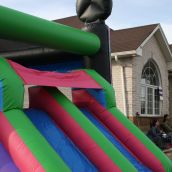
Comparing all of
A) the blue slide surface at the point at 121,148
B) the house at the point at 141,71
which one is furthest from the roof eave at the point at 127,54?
Result: the blue slide surface at the point at 121,148

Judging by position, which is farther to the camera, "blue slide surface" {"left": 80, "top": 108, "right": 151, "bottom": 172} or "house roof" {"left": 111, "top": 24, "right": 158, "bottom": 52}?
"house roof" {"left": 111, "top": 24, "right": 158, "bottom": 52}

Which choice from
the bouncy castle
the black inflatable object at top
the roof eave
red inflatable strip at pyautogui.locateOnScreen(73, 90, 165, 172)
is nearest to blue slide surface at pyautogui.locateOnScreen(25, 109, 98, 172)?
the bouncy castle

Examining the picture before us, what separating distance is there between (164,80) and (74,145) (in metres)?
11.7

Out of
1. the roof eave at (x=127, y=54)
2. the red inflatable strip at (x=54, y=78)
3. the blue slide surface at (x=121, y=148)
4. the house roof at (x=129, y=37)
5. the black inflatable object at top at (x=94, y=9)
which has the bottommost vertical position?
the blue slide surface at (x=121, y=148)

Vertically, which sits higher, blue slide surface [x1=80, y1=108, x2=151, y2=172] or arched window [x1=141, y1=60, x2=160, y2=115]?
arched window [x1=141, y1=60, x2=160, y2=115]

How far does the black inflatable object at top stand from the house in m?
6.89

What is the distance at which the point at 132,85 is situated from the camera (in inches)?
537

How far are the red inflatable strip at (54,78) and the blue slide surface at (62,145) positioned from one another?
1.44ft

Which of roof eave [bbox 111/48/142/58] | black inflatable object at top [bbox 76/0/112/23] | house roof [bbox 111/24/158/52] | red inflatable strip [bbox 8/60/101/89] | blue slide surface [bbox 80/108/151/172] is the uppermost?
house roof [bbox 111/24/158/52]

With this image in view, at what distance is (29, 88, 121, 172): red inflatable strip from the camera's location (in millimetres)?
4762

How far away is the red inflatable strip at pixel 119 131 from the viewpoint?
5543 mm

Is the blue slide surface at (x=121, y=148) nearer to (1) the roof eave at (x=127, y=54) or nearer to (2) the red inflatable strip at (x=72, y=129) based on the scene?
(2) the red inflatable strip at (x=72, y=129)

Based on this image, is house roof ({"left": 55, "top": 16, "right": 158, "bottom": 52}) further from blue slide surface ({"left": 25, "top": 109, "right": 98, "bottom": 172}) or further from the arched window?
blue slide surface ({"left": 25, "top": 109, "right": 98, "bottom": 172})

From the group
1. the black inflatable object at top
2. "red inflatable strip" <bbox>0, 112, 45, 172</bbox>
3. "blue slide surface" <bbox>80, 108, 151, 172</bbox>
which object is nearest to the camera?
"red inflatable strip" <bbox>0, 112, 45, 172</bbox>
